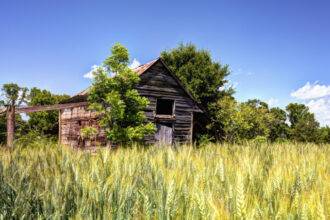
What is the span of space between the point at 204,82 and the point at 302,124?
58.7 feet

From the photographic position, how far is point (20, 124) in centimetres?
3734

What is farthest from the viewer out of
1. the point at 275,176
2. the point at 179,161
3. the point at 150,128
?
the point at 150,128

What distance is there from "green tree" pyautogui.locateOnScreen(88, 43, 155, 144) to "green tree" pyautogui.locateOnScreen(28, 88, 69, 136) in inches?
721

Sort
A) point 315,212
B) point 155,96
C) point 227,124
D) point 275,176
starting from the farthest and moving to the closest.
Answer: point 227,124, point 155,96, point 275,176, point 315,212

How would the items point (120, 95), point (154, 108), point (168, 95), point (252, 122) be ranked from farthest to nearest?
point (252, 122) < point (168, 95) < point (154, 108) < point (120, 95)

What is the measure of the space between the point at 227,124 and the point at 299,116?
21.9 metres

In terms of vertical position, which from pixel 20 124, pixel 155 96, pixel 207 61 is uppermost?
pixel 207 61

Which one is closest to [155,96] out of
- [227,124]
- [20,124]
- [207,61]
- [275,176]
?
[227,124]

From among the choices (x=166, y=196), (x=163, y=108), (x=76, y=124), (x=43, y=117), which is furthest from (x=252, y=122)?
(x=166, y=196)

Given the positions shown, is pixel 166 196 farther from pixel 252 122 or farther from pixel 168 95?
pixel 252 122

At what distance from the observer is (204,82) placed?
35.3 m

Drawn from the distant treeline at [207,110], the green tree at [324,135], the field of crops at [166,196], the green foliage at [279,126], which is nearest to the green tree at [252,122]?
the distant treeline at [207,110]

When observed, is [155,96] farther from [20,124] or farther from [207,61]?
[20,124]

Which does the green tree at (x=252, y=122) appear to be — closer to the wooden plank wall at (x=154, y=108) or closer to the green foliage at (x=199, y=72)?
the green foliage at (x=199, y=72)
